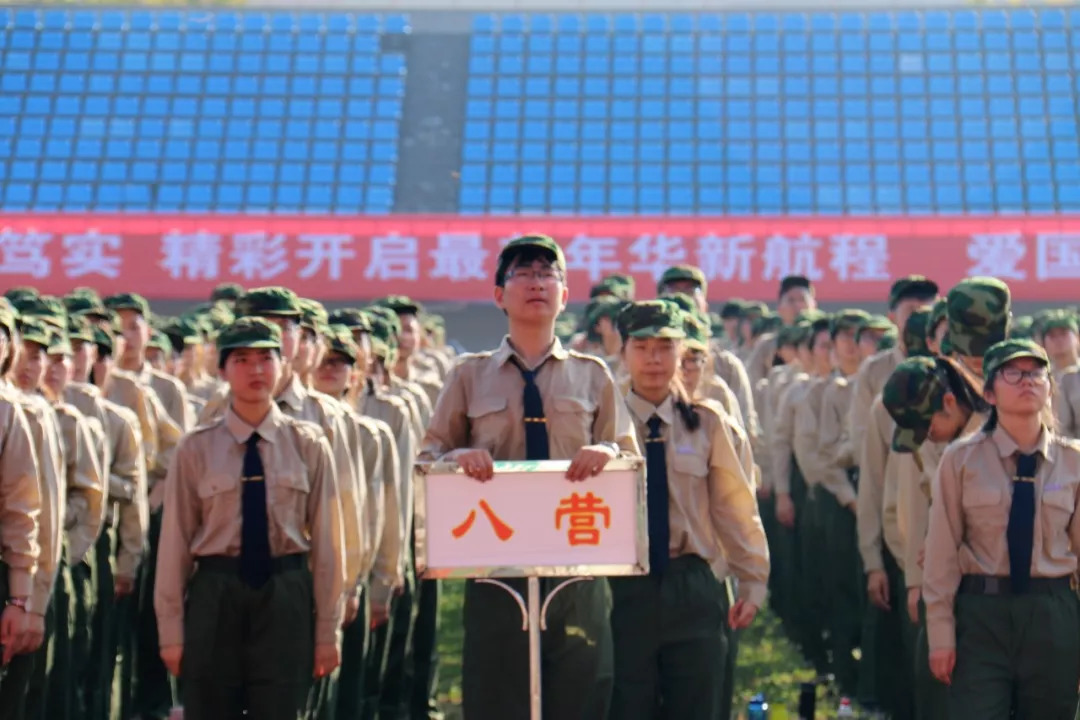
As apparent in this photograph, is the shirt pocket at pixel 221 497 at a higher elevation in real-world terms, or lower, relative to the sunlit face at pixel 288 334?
lower

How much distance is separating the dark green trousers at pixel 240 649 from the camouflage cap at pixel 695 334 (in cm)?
224

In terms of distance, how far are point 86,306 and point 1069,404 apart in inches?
234

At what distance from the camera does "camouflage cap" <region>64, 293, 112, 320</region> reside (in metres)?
9.89

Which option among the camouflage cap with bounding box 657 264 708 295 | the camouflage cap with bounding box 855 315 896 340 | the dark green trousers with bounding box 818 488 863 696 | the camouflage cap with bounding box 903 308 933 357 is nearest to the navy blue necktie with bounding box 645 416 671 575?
the camouflage cap with bounding box 903 308 933 357

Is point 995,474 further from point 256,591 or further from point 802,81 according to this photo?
point 802,81

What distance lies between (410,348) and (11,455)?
6.31 m

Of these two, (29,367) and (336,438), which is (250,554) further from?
(29,367)

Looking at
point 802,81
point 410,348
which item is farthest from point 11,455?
point 802,81

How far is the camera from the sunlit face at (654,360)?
6047 millimetres

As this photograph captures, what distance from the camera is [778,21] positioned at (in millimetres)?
42531

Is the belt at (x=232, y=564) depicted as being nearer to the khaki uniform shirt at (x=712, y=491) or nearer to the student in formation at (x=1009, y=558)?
the khaki uniform shirt at (x=712, y=491)

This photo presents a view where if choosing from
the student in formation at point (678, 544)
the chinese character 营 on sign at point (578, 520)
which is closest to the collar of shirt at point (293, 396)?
the student in formation at point (678, 544)

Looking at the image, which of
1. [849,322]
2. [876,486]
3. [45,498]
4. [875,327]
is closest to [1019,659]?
[876,486]

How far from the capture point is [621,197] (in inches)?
1507
